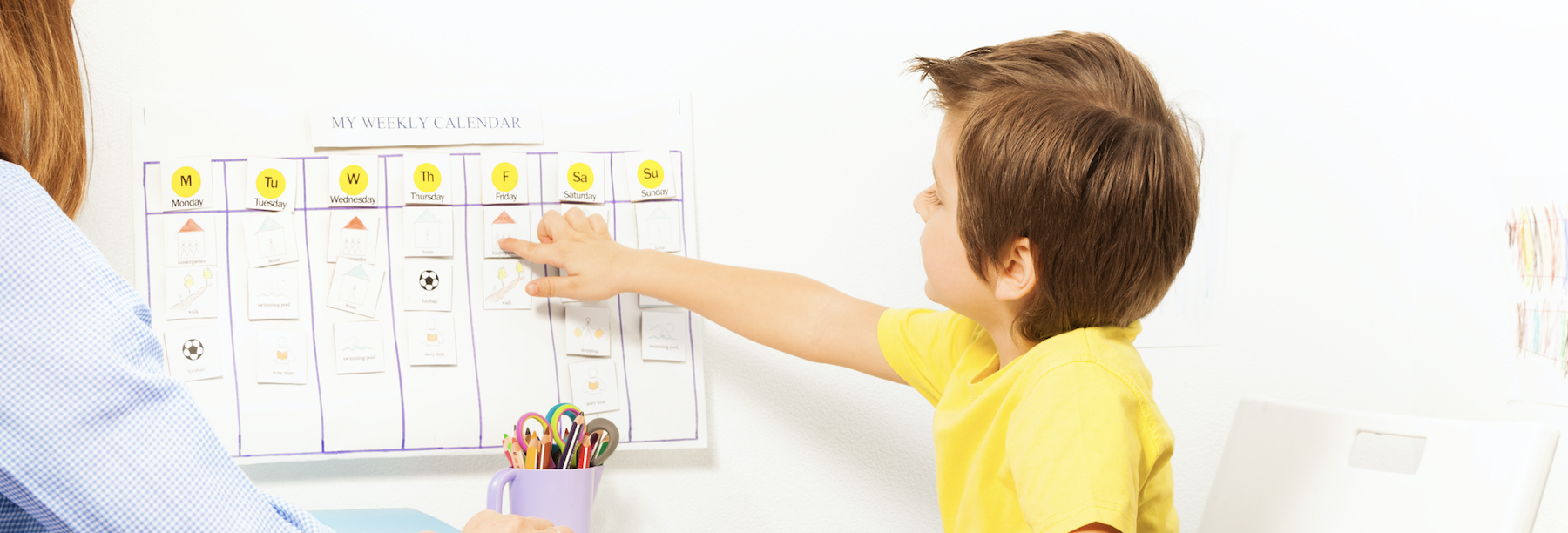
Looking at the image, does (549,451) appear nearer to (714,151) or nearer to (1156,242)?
(714,151)

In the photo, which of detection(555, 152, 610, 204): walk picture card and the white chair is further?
detection(555, 152, 610, 204): walk picture card

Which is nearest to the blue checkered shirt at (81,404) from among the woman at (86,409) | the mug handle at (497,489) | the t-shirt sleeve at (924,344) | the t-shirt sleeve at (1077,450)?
the woman at (86,409)

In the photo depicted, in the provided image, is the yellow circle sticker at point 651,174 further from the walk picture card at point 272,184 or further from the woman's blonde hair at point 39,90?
the woman's blonde hair at point 39,90

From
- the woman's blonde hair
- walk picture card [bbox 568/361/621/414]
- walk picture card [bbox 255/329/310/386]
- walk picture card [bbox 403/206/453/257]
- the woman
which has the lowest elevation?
walk picture card [bbox 568/361/621/414]

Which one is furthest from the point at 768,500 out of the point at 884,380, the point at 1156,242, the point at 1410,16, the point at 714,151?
the point at 1410,16

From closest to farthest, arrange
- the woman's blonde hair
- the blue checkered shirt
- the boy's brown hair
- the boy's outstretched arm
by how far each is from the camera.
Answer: the blue checkered shirt, the woman's blonde hair, the boy's brown hair, the boy's outstretched arm

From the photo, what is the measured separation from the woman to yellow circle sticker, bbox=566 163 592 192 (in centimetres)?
49

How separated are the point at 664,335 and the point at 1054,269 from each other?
0.45 m

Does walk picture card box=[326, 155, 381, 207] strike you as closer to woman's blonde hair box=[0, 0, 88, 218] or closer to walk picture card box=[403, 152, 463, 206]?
walk picture card box=[403, 152, 463, 206]

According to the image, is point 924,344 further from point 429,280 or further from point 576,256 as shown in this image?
point 429,280

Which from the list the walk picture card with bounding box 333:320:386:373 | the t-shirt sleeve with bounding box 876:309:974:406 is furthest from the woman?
the t-shirt sleeve with bounding box 876:309:974:406

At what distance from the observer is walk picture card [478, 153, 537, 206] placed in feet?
2.99

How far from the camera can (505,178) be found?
2.99ft

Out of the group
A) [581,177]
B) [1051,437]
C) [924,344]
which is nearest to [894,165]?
[924,344]
